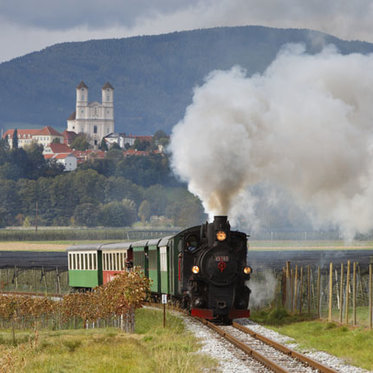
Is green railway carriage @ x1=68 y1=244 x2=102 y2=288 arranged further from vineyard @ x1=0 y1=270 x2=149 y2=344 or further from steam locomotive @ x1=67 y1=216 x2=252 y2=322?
steam locomotive @ x1=67 y1=216 x2=252 y2=322

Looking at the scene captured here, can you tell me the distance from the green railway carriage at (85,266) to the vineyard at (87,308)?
9.89 metres

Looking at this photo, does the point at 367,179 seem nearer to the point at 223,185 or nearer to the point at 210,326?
the point at 223,185

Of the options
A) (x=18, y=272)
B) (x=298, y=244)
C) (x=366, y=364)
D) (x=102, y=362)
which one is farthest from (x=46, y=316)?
(x=298, y=244)

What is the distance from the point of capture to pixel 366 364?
20.3 metres

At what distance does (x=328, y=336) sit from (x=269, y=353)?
171 inches

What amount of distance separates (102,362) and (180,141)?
16.1 m

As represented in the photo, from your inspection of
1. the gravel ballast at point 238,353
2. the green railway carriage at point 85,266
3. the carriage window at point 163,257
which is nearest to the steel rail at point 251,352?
the gravel ballast at point 238,353

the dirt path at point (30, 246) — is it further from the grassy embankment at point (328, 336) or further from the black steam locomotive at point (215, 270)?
the black steam locomotive at point (215, 270)

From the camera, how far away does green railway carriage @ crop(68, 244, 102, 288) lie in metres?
51.8

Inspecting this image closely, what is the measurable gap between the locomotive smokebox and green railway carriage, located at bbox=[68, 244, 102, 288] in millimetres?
23200

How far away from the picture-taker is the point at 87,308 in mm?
36781

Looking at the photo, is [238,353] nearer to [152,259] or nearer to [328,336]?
[328,336]

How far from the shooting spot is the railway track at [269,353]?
19969 millimetres

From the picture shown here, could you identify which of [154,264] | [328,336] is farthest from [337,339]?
→ [154,264]
